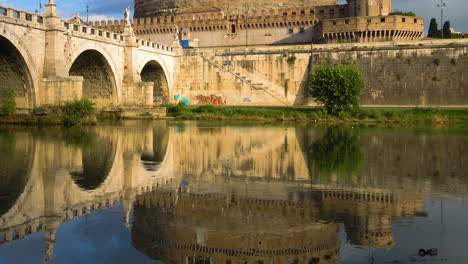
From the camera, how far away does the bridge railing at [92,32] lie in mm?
29141

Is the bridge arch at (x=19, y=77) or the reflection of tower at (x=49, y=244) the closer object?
the reflection of tower at (x=49, y=244)

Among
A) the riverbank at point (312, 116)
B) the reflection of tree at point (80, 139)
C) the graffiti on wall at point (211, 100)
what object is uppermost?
the graffiti on wall at point (211, 100)

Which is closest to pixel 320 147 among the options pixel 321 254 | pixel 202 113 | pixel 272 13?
pixel 321 254

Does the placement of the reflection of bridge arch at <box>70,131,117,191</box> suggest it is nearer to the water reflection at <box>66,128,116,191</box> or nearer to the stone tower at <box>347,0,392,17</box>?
the water reflection at <box>66,128,116,191</box>

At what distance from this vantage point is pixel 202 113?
36.4m

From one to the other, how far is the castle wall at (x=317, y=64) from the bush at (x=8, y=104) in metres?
21.7

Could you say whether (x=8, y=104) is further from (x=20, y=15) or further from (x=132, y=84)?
(x=132, y=84)

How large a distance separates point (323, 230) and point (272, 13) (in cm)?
4900

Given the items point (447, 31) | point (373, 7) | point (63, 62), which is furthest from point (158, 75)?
point (447, 31)

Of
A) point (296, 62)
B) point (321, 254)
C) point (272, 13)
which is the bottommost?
point (321, 254)

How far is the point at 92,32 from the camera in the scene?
31984 millimetres

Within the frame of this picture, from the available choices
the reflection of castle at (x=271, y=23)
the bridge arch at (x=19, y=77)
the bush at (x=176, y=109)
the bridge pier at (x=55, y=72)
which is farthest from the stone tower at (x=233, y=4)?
the bridge arch at (x=19, y=77)

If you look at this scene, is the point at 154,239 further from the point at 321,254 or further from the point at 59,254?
the point at 321,254

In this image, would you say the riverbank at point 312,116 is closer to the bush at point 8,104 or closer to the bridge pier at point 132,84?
the bridge pier at point 132,84
